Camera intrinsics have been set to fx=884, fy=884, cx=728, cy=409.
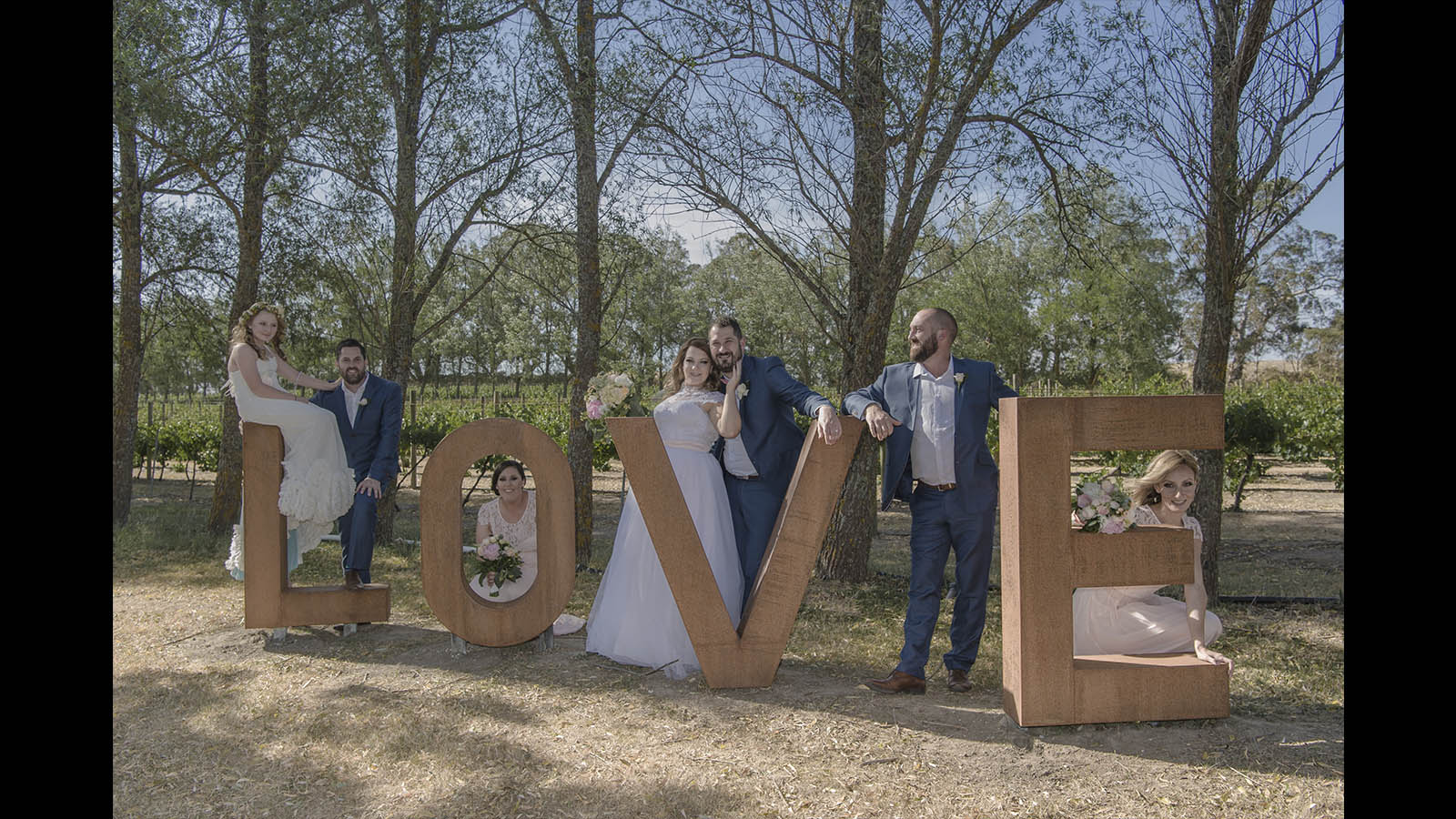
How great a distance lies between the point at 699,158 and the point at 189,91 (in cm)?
553

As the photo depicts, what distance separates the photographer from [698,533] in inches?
195

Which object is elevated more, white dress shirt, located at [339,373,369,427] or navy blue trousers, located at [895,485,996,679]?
white dress shirt, located at [339,373,369,427]

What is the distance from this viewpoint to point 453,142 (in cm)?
868

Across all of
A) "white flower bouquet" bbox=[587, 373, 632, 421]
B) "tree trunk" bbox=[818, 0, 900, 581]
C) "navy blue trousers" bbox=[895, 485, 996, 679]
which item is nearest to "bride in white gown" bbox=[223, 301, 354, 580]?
"white flower bouquet" bbox=[587, 373, 632, 421]

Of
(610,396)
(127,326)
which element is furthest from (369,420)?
(127,326)

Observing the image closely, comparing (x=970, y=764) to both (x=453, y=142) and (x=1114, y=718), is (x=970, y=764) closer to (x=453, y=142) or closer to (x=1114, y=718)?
(x=1114, y=718)

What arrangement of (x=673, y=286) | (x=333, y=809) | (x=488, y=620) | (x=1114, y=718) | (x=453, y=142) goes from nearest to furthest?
1. (x=333, y=809)
2. (x=1114, y=718)
3. (x=488, y=620)
4. (x=453, y=142)
5. (x=673, y=286)

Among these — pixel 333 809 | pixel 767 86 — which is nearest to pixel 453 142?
pixel 767 86

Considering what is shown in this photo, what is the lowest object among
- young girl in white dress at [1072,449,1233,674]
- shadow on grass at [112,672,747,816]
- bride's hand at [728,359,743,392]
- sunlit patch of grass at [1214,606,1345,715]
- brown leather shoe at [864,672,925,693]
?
shadow on grass at [112,672,747,816]

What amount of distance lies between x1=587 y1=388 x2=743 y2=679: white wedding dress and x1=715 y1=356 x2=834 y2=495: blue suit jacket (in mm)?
197

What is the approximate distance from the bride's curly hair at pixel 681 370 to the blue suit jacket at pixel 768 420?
191 millimetres

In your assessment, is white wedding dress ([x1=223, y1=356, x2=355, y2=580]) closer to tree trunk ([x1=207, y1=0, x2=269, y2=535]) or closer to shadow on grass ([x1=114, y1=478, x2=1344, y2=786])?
shadow on grass ([x1=114, y1=478, x2=1344, y2=786])

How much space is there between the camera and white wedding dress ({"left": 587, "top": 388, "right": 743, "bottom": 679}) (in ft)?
16.6
